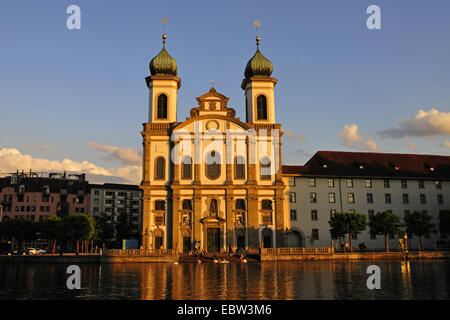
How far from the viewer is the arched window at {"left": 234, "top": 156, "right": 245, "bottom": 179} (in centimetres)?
5709

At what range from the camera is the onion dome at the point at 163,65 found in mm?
60938

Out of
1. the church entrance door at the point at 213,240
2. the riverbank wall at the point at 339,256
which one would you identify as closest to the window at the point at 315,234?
the riverbank wall at the point at 339,256

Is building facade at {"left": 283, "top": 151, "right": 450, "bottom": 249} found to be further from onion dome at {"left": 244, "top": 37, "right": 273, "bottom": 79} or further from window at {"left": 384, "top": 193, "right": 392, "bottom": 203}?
onion dome at {"left": 244, "top": 37, "right": 273, "bottom": 79}

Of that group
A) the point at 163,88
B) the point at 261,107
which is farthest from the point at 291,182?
the point at 163,88

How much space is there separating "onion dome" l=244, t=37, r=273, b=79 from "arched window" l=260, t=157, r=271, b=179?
13089mm

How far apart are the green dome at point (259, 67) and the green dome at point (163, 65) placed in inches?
433

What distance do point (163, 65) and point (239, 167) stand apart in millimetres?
18460

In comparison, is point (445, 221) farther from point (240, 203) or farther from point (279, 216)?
point (240, 203)

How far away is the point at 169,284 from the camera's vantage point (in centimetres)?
2277

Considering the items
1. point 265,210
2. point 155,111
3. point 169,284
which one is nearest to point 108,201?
point 155,111

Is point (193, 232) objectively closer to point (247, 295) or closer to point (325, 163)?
point (325, 163)

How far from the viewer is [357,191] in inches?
2488
